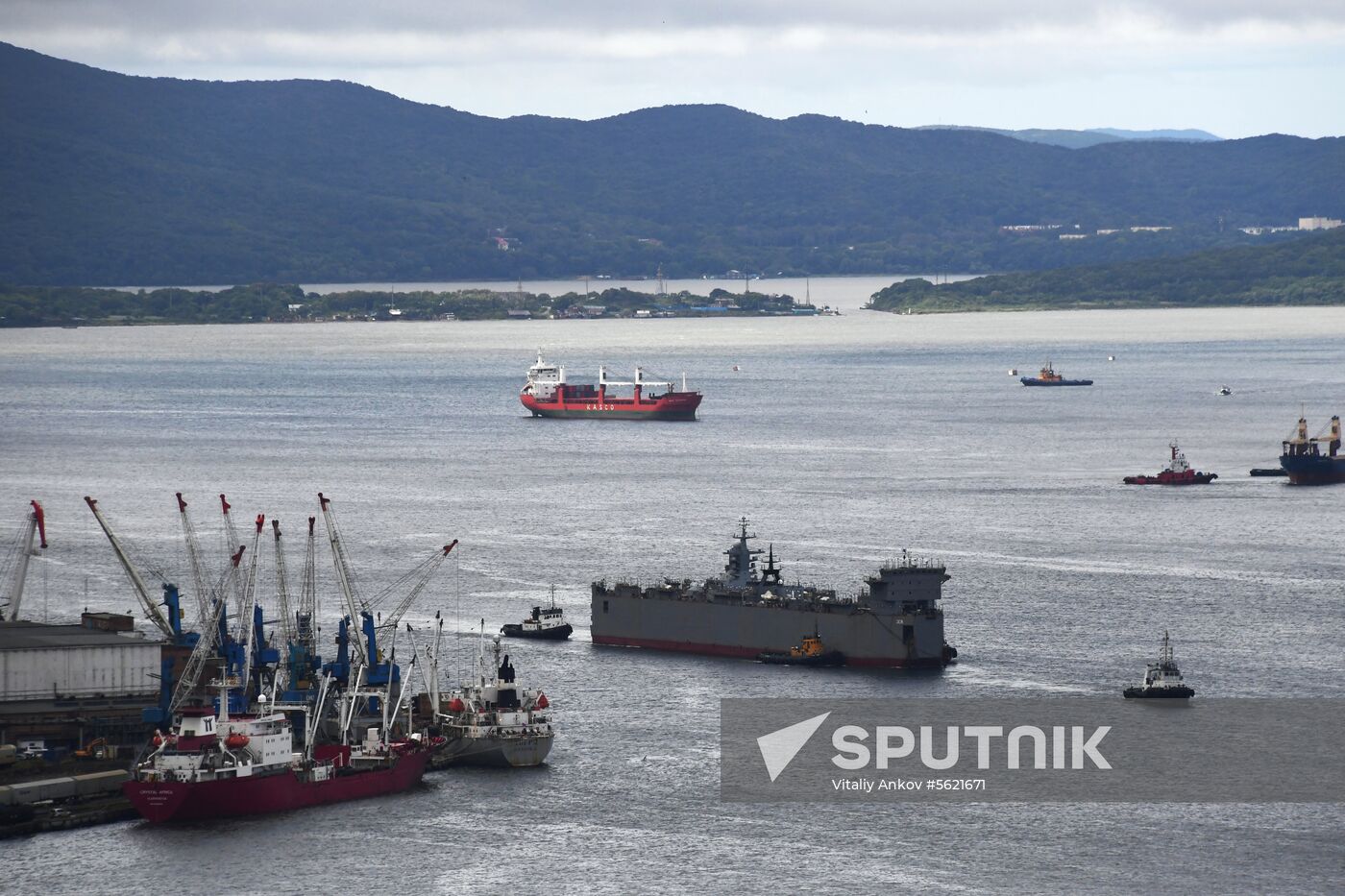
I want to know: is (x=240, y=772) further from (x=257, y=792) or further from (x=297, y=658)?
(x=297, y=658)

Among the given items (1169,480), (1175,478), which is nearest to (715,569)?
(1169,480)

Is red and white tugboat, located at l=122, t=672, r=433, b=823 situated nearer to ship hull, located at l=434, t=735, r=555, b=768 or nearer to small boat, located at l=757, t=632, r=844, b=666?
ship hull, located at l=434, t=735, r=555, b=768

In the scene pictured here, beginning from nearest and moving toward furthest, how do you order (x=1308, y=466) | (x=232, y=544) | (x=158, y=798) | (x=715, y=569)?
(x=158, y=798)
(x=232, y=544)
(x=715, y=569)
(x=1308, y=466)

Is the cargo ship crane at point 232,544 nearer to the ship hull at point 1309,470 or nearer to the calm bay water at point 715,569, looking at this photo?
the calm bay water at point 715,569

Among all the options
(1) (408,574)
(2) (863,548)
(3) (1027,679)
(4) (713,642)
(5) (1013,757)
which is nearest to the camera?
(5) (1013,757)

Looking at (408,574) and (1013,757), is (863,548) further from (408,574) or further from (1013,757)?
(1013,757)

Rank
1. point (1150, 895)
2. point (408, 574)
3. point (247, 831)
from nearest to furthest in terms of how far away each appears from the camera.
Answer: point (1150, 895), point (247, 831), point (408, 574)

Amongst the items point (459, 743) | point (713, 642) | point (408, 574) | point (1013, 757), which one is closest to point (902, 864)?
point (1013, 757)
